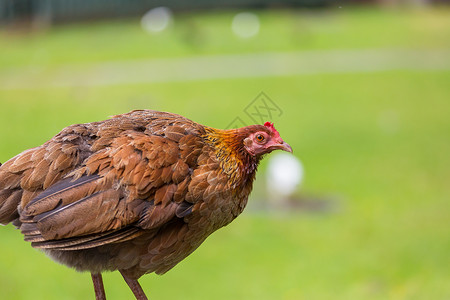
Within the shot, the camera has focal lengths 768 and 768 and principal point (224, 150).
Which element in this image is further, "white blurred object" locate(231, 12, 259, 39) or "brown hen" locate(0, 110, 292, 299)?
"white blurred object" locate(231, 12, 259, 39)

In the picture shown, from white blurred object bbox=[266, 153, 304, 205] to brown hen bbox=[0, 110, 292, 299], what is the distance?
398 inches

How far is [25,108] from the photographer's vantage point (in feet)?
70.0

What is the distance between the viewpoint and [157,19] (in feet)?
93.1

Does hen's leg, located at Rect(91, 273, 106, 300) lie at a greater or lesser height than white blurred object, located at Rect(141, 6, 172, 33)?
lesser

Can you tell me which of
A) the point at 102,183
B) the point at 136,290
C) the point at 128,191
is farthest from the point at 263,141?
the point at 136,290

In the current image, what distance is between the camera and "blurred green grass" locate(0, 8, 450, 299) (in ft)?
42.9

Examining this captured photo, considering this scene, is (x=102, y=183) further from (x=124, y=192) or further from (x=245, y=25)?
(x=245, y=25)

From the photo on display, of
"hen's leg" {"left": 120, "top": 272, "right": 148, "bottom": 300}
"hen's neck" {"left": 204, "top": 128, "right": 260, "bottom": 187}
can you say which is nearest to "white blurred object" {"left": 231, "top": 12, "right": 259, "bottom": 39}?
"hen's neck" {"left": 204, "top": 128, "right": 260, "bottom": 187}

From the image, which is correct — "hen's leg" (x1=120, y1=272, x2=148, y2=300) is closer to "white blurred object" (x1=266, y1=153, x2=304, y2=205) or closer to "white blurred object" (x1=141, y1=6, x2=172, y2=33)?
"white blurred object" (x1=266, y1=153, x2=304, y2=205)

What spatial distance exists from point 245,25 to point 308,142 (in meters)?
10.3

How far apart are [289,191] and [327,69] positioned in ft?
29.8

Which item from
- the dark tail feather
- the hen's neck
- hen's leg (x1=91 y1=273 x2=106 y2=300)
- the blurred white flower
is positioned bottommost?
hen's leg (x1=91 y1=273 x2=106 y2=300)

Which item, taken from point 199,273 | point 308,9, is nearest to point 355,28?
point 308,9

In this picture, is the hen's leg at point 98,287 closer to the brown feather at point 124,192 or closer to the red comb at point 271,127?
the brown feather at point 124,192
